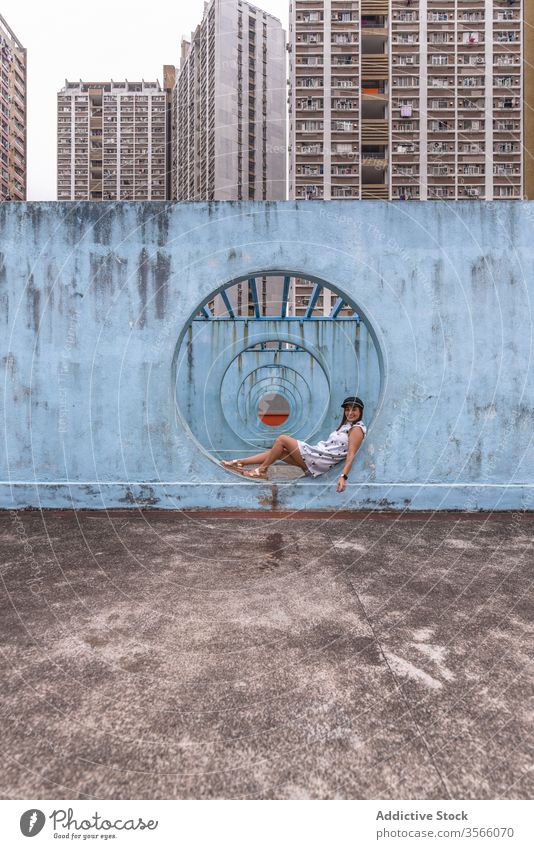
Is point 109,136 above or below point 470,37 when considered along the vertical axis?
above

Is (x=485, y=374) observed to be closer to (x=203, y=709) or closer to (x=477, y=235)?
(x=477, y=235)

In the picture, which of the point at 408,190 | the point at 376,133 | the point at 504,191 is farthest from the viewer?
the point at 504,191

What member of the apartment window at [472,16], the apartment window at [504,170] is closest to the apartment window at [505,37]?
the apartment window at [472,16]

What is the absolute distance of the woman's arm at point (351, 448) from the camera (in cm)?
570

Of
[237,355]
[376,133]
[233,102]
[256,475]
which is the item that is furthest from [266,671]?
[233,102]

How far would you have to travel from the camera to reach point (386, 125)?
5581 centimetres

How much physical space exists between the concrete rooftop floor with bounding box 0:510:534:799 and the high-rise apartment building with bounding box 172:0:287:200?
7577 cm

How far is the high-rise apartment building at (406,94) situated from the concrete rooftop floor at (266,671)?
5731 centimetres

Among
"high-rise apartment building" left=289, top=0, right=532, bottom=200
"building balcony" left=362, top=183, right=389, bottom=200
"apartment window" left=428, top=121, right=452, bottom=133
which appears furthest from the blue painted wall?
"apartment window" left=428, top=121, right=452, bottom=133

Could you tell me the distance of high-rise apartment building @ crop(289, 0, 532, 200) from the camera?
54781 mm

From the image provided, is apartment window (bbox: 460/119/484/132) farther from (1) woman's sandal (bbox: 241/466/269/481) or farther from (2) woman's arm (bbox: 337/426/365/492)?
(1) woman's sandal (bbox: 241/466/269/481)

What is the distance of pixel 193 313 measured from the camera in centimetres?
617

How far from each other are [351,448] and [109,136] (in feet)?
371

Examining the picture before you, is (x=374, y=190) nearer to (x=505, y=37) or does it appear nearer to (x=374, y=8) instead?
(x=374, y=8)
